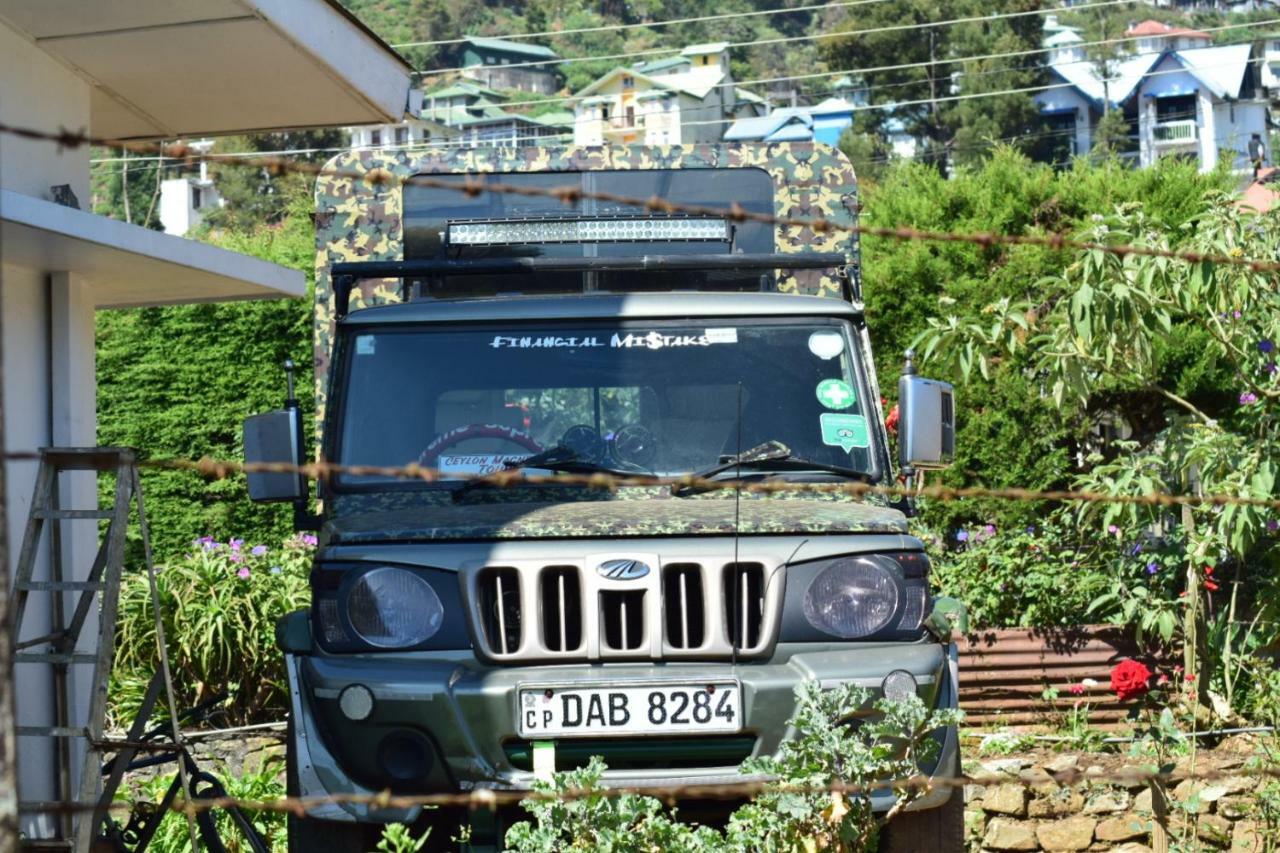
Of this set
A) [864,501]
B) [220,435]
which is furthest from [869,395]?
[220,435]

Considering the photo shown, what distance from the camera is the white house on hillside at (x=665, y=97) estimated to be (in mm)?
82562

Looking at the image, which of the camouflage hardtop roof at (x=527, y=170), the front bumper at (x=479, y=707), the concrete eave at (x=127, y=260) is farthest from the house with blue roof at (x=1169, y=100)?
the front bumper at (x=479, y=707)

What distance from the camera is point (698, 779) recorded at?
514 centimetres

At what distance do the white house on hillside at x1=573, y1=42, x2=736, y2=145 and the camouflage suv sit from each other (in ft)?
230

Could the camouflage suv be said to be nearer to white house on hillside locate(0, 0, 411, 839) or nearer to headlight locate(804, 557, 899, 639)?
headlight locate(804, 557, 899, 639)

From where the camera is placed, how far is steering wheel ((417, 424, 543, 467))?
6.14 m

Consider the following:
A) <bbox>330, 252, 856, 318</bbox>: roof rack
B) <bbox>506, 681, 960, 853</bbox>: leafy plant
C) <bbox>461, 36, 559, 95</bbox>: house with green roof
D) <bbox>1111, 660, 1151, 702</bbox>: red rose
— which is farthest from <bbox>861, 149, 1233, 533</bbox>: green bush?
<bbox>461, 36, 559, 95</bbox>: house with green roof

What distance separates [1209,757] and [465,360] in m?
4.27

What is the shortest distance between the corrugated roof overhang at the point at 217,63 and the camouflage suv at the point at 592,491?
0.60m

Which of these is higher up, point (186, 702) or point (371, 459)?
point (371, 459)

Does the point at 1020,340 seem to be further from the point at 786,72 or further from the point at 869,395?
the point at 786,72

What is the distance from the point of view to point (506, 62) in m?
114

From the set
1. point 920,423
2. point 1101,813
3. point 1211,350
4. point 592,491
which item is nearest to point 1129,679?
point 1101,813

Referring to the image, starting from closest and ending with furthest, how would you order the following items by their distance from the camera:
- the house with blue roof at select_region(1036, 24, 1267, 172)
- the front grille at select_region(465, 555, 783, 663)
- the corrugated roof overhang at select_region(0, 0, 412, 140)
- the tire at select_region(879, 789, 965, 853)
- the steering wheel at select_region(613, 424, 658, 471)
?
the front grille at select_region(465, 555, 783, 663) → the tire at select_region(879, 789, 965, 853) → the steering wheel at select_region(613, 424, 658, 471) → the corrugated roof overhang at select_region(0, 0, 412, 140) → the house with blue roof at select_region(1036, 24, 1267, 172)
